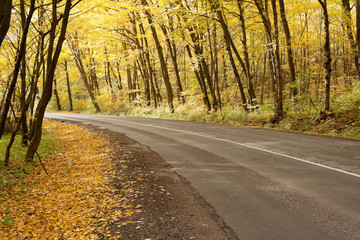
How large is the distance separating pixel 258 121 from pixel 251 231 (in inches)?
542

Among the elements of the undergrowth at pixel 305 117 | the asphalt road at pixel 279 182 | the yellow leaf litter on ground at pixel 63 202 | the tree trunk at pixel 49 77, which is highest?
the tree trunk at pixel 49 77

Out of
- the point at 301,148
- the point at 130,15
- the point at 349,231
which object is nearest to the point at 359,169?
the point at 301,148

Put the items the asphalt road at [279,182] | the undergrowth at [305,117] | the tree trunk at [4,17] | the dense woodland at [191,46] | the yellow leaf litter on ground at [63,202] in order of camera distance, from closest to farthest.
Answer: the asphalt road at [279,182]
the yellow leaf litter on ground at [63,202]
the tree trunk at [4,17]
the dense woodland at [191,46]
the undergrowth at [305,117]

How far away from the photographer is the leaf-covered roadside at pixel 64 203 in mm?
5078

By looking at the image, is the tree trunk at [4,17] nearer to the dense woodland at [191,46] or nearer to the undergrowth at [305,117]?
the dense woodland at [191,46]

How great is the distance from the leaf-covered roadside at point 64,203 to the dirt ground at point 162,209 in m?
0.28

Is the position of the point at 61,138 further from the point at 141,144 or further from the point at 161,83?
the point at 161,83

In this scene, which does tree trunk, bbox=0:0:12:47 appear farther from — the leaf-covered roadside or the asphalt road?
the asphalt road

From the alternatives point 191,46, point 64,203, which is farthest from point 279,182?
point 191,46

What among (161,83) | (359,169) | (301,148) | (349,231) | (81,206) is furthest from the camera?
(161,83)

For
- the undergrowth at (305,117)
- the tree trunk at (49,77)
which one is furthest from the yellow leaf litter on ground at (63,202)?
the undergrowth at (305,117)

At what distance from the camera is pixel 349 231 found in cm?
398

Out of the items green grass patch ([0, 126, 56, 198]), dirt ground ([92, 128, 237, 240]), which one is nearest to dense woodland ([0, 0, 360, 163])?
green grass patch ([0, 126, 56, 198])

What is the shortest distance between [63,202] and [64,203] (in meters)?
0.10
